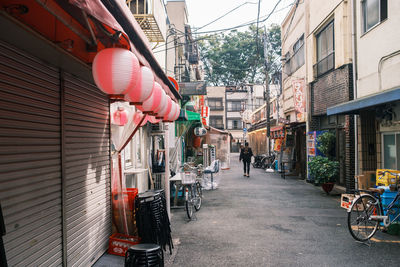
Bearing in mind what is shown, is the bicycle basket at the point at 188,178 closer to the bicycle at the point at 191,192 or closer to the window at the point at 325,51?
the bicycle at the point at 191,192

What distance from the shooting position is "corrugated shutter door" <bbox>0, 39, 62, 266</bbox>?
3037mm

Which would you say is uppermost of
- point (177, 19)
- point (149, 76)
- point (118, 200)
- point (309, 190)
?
point (177, 19)

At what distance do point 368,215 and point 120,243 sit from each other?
5.08m

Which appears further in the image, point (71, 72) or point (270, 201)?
point (270, 201)

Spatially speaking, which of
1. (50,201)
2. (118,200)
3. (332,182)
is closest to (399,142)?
(332,182)

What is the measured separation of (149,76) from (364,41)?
357 inches

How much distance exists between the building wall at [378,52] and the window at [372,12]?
152 millimetres

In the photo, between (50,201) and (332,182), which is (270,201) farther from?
(50,201)

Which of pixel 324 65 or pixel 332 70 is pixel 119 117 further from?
pixel 324 65

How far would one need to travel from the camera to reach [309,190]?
42.2ft

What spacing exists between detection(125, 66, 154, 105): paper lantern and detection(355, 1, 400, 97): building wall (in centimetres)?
748

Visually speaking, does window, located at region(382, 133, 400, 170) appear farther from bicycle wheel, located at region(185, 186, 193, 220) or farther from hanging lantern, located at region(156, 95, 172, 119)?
hanging lantern, located at region(156, 95, 172, 119)

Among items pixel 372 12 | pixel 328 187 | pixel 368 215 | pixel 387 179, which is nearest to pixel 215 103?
pixel 328 187

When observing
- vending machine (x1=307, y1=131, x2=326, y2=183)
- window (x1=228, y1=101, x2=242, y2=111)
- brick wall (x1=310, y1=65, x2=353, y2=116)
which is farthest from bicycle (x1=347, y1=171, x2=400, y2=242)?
window (x1=228, y1=101, x2=242, y2=111)
